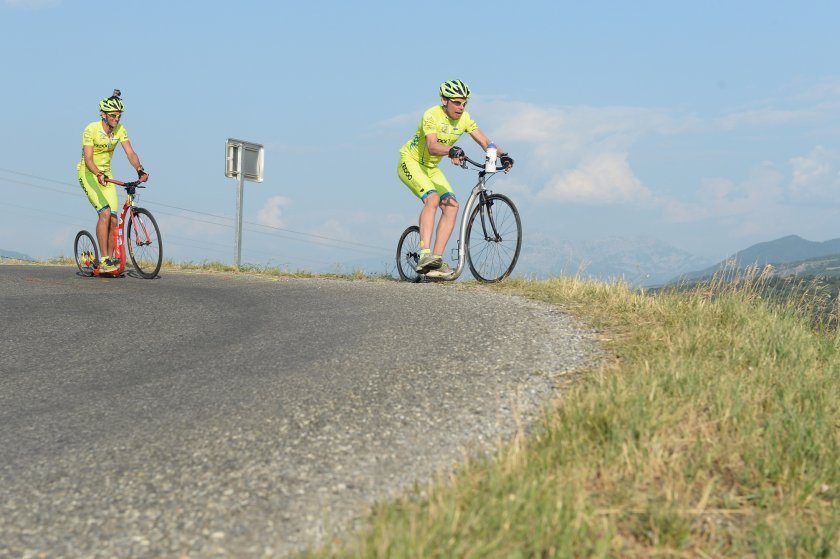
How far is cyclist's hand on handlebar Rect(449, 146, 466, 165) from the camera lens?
1039cm

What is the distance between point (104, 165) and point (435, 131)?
5668 mm

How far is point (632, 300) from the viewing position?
7.91m

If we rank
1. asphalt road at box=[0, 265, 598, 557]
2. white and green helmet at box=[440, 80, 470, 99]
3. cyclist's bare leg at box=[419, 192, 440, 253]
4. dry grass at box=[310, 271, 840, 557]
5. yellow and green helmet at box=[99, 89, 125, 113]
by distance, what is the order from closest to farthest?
dry grass at box=[310, 271, 840, 557] → asphalt road at box=[0, 265, 598, 557] → white and green helmet at box=[440, 80, 470, 99] → cyclist's bare leg at box=[419, 192, 440, 253] → yellow and green helmet at box=[99, 89, 125, 113]

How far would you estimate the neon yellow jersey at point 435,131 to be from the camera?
10484 millimetres

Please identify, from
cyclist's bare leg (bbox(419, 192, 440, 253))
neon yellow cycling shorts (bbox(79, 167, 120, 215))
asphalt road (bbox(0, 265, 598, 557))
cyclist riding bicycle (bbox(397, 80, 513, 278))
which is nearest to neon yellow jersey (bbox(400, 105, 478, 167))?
cyclist riding bicycle (bbox(397, 80, 513, 278))

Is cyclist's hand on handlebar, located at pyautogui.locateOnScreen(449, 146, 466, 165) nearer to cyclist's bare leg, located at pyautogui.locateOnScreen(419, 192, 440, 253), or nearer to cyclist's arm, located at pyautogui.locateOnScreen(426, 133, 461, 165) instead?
cyclist's arm, located at pyautogui.locateOnScreen(426, 133, 461, 165)

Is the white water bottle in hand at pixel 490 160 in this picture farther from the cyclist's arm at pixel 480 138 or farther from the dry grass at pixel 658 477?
the dry grass at pixel 658 477

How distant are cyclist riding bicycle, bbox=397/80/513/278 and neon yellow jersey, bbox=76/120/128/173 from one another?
191 inches

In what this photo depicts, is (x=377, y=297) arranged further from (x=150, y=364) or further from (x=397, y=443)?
(x=397, y=443)

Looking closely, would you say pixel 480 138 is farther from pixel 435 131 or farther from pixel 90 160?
pixel 90 160

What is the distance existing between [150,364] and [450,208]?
5.04 m

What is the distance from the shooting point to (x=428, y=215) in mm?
10688

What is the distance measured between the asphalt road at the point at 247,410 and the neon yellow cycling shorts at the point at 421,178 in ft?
6.40

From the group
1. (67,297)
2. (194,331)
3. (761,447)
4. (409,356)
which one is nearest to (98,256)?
(67,297)
